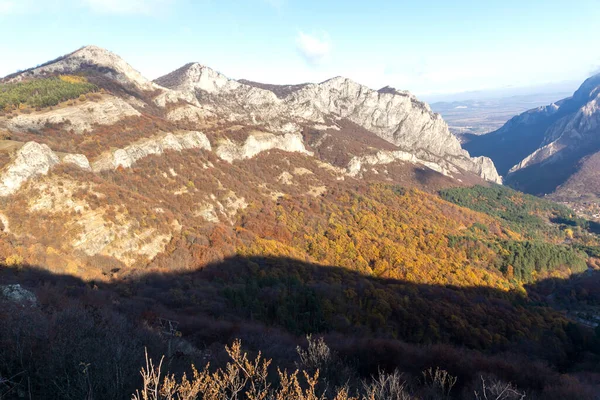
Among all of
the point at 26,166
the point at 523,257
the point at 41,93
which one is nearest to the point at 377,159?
the point at 523,257

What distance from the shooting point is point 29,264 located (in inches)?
1399

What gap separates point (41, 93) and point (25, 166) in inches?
1910

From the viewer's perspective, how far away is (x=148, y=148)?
2840 inches

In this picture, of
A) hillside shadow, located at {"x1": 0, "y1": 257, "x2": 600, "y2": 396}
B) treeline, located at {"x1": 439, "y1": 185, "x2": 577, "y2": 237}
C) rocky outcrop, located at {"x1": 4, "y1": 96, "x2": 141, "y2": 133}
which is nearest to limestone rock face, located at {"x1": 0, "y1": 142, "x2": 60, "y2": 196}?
hillside shadow, located at {"x1": 0, "y1": 257, "x2": 600, "y2": 396}

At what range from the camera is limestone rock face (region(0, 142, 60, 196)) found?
42.4 metres

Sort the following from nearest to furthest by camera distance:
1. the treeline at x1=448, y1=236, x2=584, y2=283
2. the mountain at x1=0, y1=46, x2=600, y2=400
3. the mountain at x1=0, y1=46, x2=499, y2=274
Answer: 1. the mountain at x1=0, y1=46, x2=600, y2=400
2. the mountain at x1=0, y1=46, x2=499, y2=274
3. the treeline at x1=448, y1=236, x2=584, y2=283

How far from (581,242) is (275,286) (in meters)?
156

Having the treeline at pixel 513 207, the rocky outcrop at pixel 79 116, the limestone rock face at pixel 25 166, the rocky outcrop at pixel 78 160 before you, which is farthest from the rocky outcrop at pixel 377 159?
the limestone rock face at pixel 25 166

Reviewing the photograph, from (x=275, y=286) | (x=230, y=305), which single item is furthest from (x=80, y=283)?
(x=275, y=286)

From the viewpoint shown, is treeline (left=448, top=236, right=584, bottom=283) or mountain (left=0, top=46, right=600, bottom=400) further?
treeline (left=448, top=236, right=584, bottom=283)

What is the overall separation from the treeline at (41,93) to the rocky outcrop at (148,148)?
82.2 feet

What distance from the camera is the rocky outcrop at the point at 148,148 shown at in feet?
202

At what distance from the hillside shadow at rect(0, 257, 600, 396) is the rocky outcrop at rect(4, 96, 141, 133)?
150 ft

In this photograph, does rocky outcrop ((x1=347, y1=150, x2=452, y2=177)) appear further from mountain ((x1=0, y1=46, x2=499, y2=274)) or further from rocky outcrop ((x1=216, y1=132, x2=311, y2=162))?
rocky outcrop ((x1=216, y1=132, x2=311, y2=162))
